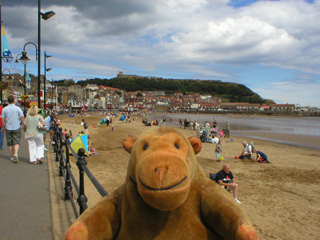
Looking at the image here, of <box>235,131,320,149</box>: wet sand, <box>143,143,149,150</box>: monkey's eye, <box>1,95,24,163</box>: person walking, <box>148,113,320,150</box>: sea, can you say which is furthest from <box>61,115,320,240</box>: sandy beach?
<box>148,113,320,150</box>: sea

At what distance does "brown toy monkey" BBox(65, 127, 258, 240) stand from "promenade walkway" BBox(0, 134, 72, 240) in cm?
218

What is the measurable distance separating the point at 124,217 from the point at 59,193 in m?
4.02

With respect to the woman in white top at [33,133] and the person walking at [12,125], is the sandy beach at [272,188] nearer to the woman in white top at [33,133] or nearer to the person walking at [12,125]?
the woman in white top at [33,133]

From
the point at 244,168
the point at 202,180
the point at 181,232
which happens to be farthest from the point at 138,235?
the point at 244,168

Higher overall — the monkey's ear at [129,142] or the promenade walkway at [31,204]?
the monkey's ear at [129,142]

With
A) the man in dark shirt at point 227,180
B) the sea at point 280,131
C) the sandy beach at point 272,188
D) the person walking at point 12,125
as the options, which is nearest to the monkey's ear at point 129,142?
the sandy beach at point 272,188

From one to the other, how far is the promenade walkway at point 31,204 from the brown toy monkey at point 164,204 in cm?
218

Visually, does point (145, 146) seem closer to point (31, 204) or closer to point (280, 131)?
point (31, 204)

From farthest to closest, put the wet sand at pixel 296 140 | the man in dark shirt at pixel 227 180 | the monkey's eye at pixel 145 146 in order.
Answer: the wet sand at pixel 296 140, the man in dark shirt at pixel 227 180, the monkey's eye at pixel 145 146

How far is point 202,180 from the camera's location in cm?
169

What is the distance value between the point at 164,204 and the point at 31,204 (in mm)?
3909

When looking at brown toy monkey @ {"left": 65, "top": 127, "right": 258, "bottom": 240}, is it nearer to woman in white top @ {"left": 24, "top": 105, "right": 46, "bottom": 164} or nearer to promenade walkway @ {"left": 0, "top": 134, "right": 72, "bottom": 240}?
promenade walkway @ {"left": 0, "top": 134, "right": 72, "bottom": 240}

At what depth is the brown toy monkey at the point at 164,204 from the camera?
1.41 meters

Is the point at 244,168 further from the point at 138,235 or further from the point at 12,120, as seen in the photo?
the point at 138,235
